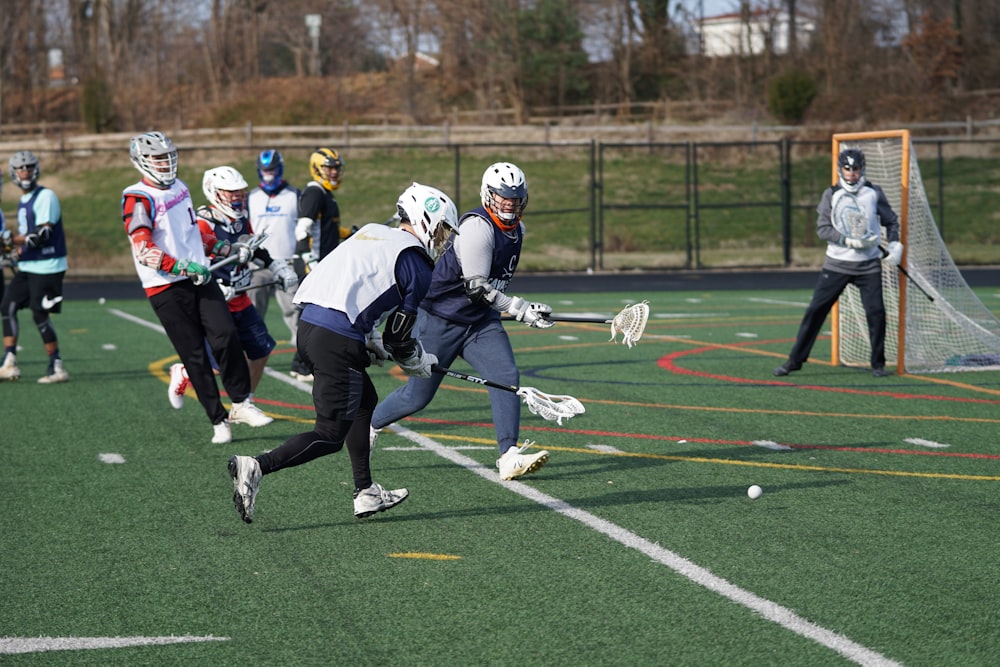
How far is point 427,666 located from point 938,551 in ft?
8.89

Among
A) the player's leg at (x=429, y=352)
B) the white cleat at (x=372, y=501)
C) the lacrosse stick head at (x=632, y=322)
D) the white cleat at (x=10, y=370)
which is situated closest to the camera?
the white cleat at (x=372, y=501)

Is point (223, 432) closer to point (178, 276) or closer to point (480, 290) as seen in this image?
point (178, 276)

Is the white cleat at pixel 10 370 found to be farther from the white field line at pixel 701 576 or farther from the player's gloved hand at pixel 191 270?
the white field line at pixel 701 576

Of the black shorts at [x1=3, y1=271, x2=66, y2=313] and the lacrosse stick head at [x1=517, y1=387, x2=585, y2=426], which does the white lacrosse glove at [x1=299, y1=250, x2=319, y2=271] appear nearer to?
the black shorts at [x1=3, y1=271, x2=66, y2=313]

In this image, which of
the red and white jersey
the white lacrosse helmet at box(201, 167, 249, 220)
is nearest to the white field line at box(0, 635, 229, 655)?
the red and white jersey

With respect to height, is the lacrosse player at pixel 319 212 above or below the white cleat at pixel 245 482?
above

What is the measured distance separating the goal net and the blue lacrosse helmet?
17.7ft

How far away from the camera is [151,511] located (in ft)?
23.1

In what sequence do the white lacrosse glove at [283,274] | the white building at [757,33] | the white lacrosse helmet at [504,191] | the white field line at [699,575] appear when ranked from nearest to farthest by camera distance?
the white field line at [699,575]
the white lacrosse helmet at [504,191]
the white lacrosse glove at [283,274]
the white building at [757,33]

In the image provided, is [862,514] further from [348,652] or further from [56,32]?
[56,32]

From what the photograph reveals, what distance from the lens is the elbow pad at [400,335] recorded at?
6469 mm

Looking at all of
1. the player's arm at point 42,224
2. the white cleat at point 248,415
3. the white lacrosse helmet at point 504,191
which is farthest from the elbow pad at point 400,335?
the player's arm at point 42,224

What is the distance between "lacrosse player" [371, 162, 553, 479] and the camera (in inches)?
300

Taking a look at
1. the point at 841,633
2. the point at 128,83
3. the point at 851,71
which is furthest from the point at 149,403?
the point at 128,83
